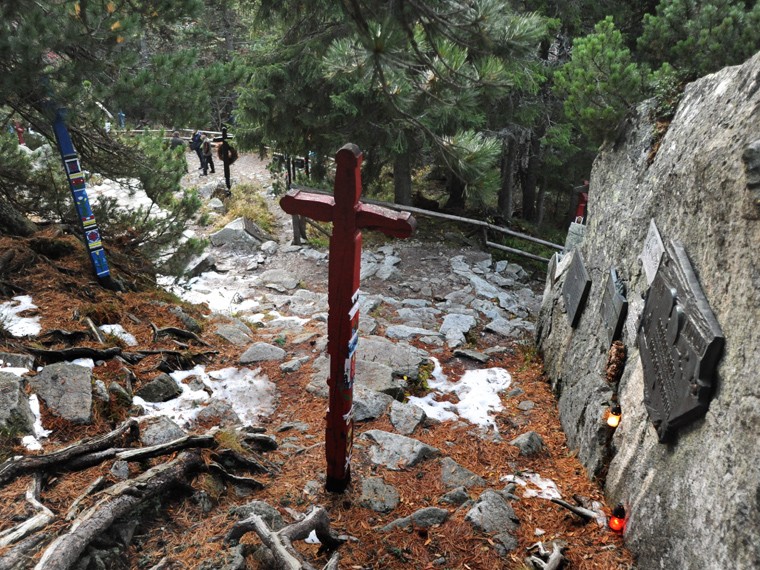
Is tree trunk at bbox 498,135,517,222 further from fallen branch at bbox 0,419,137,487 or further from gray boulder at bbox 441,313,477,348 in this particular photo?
fallen branch at bbox 0,419,137,487

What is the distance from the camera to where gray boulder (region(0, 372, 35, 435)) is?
3930mm

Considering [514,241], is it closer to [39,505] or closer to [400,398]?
[400,398]

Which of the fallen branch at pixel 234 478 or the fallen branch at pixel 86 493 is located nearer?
the fallen branch at pixel 86 493

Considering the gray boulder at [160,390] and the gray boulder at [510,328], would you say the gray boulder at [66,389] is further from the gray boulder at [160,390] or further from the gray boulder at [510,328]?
the gray boulder at [510,328]

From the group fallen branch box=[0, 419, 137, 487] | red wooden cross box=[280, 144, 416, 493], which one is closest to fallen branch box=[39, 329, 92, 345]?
fallen branch box=[0, 419, 137, 487]

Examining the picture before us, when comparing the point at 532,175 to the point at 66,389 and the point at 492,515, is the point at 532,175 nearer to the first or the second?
the point at 492,515

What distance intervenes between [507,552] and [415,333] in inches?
208

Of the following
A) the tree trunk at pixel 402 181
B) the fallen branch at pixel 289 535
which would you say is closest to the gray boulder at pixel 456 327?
the tree trunk at pixel 402 181

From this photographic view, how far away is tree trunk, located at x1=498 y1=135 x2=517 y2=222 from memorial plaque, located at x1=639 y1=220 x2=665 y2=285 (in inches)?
397

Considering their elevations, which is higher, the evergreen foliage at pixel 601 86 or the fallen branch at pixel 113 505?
the evergreen foliage at pixel 601 86

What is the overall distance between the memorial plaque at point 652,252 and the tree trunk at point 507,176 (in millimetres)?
10075

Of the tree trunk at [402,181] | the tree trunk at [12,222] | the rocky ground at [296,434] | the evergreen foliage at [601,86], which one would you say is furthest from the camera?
the tree trunk at [402,181]

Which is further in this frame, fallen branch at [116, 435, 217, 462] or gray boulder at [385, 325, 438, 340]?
gray boulder at [385, 325, 438, 340]

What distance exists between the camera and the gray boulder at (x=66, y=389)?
14.4 feet
